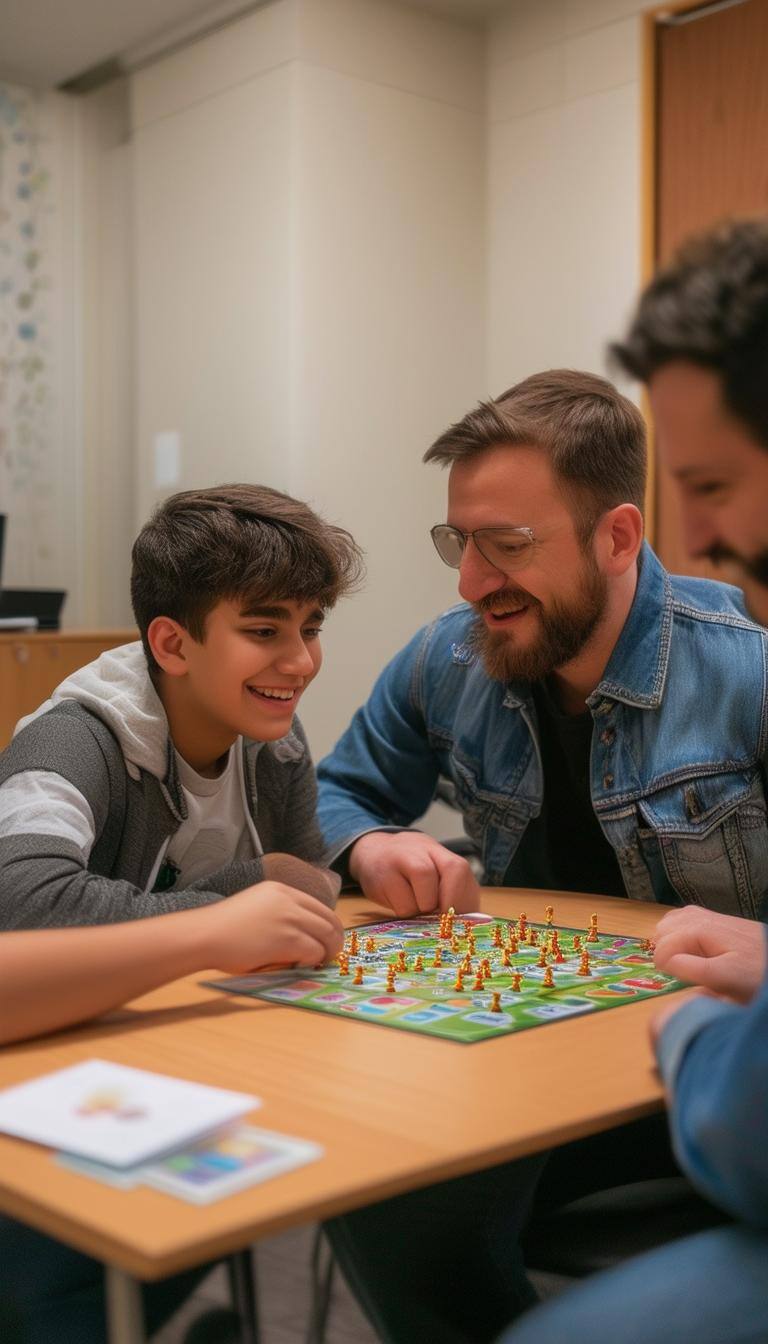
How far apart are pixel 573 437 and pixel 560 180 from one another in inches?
117

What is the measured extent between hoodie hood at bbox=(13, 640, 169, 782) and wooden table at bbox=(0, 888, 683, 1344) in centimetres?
41

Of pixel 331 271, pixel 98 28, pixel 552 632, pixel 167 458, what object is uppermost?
pixel 98 28

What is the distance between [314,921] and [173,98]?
14.6ft

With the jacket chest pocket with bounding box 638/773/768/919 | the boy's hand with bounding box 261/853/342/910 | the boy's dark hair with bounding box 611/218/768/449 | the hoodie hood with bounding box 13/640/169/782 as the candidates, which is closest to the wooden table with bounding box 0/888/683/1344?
the boy's hand with bounding box 261/853/342/910

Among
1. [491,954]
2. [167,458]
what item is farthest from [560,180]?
[491,954]

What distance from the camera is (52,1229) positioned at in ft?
3.04

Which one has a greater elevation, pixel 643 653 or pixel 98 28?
pixel 98 28

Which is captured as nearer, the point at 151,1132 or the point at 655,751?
the point at 151,1132

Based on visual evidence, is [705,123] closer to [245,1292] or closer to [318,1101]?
[318,1101]

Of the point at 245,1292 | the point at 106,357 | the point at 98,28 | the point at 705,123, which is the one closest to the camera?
the point at 245,1292

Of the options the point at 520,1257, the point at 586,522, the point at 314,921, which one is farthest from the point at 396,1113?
the point at 586,522

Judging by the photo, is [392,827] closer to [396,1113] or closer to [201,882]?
[201,882]

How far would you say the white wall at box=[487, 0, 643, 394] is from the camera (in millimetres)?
4617

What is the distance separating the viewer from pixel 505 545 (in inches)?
85.7
